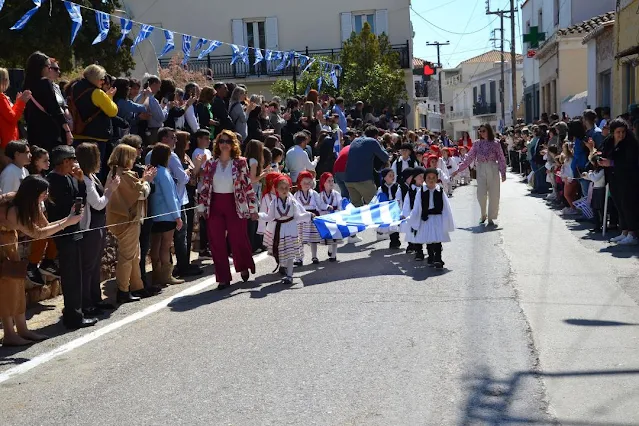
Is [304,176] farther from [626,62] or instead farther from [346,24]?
[346,24]

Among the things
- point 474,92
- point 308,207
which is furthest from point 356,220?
point 474,92

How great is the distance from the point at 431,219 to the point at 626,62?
1437 centimetres

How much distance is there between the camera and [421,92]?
65938 mm

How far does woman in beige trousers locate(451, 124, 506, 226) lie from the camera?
1653cm

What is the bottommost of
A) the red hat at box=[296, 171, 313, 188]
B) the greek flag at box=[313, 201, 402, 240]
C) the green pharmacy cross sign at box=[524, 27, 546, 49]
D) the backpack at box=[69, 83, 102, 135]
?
the greek flag at box=[313, 201, 402, 240]

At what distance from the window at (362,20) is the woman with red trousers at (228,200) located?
3194 cm

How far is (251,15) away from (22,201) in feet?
117

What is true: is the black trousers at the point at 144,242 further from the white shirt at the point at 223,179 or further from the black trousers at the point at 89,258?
the black trousers at the point at 89,258

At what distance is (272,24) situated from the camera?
42.3m

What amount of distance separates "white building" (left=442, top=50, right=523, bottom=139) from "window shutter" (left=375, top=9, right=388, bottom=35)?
102ft

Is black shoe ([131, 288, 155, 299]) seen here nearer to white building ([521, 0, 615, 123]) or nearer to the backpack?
the backpack

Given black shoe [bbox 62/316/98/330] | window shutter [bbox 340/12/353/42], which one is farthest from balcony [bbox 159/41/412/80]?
black shoe [bbox 62/316/98/330]

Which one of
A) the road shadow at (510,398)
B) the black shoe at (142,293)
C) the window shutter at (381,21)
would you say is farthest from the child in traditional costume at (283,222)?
the window shutter at (381,21)

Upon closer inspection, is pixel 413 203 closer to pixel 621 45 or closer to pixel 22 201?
pixel 22 201
